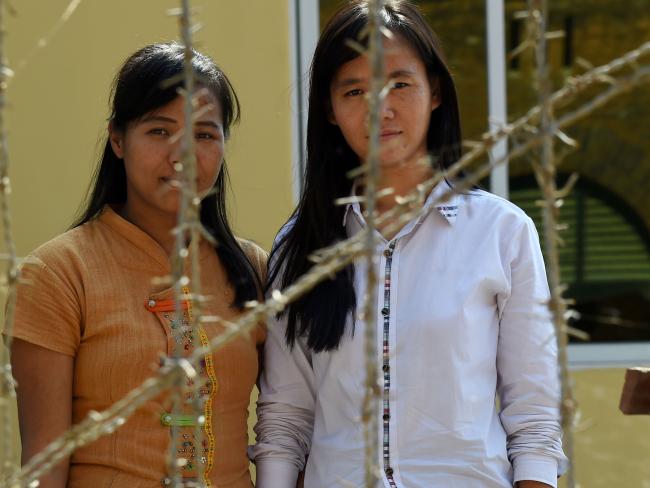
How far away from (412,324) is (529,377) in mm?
228

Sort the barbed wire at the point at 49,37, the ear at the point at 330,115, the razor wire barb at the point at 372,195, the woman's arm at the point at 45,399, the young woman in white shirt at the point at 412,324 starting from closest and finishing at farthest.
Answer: the razor wire barb at the point at 372,195 < the barbed wire at the point at 49,37 < the woman's arm at the point at 45,399 < the young woman in white shirt at the point at 412,324 < the ear at the point at 330,115

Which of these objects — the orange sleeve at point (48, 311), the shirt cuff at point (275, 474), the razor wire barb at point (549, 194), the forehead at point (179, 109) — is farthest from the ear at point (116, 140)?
the razor wire barb at point (549, 194)

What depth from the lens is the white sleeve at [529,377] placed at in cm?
223

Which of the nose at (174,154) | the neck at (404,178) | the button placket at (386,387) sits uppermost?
the nose at (174,154)

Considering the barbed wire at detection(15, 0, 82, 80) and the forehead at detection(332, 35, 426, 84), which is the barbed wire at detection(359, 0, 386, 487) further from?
the forehead at detection(332, 35, 426, 84)

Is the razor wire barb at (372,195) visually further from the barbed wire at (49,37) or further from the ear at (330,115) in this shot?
the ear at (330,115)

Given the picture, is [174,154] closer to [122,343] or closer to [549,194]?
[122,343]

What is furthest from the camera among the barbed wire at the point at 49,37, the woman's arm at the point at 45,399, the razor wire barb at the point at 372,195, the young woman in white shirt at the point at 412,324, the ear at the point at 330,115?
the ear at the point at 330,115

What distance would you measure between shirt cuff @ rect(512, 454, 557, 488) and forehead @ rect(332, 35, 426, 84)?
729mm

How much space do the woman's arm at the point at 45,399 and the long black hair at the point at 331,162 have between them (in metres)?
0.46

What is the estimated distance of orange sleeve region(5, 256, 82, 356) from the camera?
2.12m

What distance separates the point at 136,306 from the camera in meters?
2.21

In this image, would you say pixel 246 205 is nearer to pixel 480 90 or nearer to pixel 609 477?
pixel 480 90

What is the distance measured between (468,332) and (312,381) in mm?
→ 346
